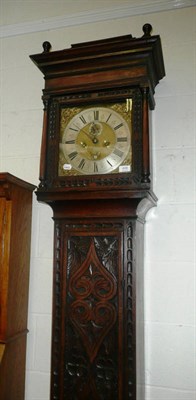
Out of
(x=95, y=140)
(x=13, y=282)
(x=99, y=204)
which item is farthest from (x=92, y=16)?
(x=13, y=282)

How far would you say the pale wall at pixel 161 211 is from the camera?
1.33m

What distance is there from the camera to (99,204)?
1218mm

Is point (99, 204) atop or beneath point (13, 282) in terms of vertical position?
atop

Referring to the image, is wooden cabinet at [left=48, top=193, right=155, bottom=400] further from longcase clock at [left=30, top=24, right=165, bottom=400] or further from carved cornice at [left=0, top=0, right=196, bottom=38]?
carved cornice at [left=0, top=0, right=196, bottom=38]

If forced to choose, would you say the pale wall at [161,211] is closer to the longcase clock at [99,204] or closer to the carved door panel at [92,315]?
the longcase clock at [99,204]

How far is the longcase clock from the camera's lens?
3.84ft

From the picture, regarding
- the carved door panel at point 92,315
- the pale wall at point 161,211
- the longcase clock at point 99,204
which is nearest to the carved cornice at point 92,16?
the pale wall at point 161,211

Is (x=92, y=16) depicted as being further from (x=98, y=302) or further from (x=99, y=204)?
(x=98, y=302)

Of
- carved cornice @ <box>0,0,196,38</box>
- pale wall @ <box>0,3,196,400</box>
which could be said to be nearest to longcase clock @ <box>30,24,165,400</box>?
pale wall @ <box>0,3,196,400</box>

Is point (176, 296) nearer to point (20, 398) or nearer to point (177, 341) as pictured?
point (177, 341)

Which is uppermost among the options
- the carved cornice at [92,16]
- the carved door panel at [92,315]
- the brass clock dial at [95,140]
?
the carved cornice at [92,16]

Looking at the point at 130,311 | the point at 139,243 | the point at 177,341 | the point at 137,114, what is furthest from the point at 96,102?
the point at 177,341

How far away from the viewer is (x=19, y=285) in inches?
55.6

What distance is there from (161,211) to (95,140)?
1.35 ft
